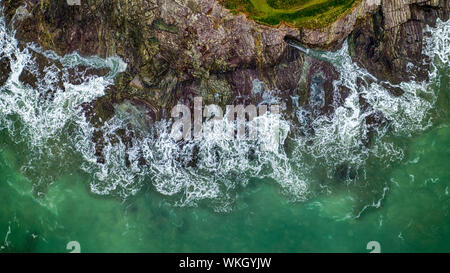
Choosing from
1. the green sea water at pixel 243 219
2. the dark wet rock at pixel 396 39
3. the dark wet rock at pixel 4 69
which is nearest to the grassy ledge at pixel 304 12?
the dark wet rock at pixel 396 39

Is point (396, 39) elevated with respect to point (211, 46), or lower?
elevated

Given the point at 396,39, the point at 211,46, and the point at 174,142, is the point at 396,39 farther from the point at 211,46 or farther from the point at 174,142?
the point at 174,142

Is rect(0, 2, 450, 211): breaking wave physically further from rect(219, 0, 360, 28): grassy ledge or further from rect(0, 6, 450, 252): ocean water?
rect(219, 0, 360, 28): grassy ledge

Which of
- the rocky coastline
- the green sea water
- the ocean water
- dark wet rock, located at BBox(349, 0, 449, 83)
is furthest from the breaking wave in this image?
the green sea water

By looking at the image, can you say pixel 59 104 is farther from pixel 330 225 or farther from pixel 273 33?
pixel 330 225

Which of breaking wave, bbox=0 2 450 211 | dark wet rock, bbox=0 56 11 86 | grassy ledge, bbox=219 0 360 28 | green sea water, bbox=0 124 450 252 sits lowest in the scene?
green sea water, bbox=0 124 450 252

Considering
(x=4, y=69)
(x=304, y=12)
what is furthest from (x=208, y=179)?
(x=4, y=69)
